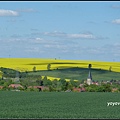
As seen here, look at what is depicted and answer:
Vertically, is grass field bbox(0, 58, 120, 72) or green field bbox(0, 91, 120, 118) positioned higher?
grass field bbox(0, 58, 120, 72)

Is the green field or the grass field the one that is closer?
the green field

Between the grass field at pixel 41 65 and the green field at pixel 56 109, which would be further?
the grass field at pixel 41 65

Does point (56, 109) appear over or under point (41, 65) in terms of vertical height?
under

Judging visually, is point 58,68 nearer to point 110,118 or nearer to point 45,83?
point 45,83

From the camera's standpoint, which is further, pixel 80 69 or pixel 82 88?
pixel 80 69

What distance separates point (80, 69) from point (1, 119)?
297 feet

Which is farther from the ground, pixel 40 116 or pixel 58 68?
pixel 58 68

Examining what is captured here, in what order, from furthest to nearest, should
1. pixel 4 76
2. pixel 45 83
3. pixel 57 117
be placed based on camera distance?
pixel 4 76 → pixel 45 83 → pixel 57 117

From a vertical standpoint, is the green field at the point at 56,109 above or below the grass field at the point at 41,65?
below

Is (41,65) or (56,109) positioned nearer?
(56,109)

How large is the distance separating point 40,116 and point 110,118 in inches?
129

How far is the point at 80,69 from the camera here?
11112 cm

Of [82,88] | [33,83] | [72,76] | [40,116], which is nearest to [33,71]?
[72,76]

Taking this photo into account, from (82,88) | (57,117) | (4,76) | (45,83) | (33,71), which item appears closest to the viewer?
(57,117)
